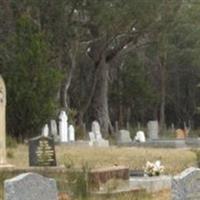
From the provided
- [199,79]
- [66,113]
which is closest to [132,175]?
[66,113]

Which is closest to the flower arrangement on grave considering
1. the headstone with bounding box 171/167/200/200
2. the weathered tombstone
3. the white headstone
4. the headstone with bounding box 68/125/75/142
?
the weathered tombstone

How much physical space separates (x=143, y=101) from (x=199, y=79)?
25.6ft

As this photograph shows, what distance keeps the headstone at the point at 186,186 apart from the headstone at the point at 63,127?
21.6 metres

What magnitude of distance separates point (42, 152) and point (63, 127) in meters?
15.7

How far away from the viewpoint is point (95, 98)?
49.3 m

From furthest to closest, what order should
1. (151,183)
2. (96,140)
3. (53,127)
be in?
1. (53,127)
2. (96,140)
3. (151,183)

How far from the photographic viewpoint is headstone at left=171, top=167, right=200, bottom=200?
11.4m

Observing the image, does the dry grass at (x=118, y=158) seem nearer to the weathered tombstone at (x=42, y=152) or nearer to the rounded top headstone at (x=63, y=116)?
the weathered tombstone at (x=42, y=152)

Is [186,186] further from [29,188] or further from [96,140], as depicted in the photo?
[96,140]

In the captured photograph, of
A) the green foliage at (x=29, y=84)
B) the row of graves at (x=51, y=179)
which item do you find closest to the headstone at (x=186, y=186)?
the row of graves at (x=51, y=179)

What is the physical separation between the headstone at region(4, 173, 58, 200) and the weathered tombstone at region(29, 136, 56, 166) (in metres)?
7.68

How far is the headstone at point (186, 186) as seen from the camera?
37.5 ft

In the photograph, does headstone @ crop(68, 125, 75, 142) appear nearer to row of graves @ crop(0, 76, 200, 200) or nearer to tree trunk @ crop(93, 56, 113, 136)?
tree trunk @ crop(93, 56, 113, 136)

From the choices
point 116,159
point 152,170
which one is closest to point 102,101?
point 116,159
